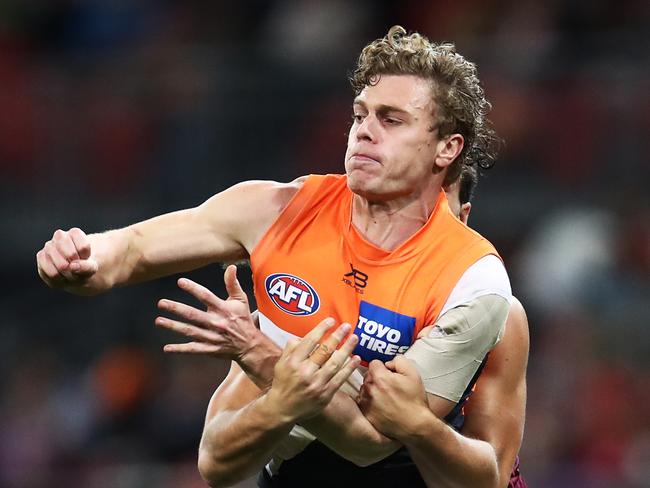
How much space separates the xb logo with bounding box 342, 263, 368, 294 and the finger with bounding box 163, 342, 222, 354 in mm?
701

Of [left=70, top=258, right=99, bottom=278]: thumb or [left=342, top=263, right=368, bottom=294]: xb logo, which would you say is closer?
[left=70, top=258, right=99, bottom=278]: thumb

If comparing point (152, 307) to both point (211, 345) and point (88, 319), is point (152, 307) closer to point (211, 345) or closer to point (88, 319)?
point (88, 319)

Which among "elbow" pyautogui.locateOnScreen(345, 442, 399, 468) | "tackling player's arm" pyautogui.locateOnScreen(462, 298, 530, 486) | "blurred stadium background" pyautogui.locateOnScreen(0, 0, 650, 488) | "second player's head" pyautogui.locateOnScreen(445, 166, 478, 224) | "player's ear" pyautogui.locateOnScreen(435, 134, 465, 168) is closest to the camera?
"elbow" pyautogui.locateOnScreen(345, 442, 399, 468)

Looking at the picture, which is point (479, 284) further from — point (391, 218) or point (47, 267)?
point (47, 267)

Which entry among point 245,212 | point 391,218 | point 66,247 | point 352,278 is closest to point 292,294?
point 352,278

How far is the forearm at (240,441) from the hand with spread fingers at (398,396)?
314mm

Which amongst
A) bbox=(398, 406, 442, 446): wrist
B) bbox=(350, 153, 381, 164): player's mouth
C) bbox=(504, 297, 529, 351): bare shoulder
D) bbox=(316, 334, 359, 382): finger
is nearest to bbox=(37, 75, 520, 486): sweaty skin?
bbox=(350, 153, 381, 164): player's mouth

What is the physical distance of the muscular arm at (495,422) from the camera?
4.68 m

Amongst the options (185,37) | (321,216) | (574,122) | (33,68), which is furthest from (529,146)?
(321,216)

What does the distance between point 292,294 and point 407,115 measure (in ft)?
2.47

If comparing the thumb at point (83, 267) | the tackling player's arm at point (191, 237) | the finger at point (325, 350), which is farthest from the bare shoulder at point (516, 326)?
the thumb at point (83, 267)

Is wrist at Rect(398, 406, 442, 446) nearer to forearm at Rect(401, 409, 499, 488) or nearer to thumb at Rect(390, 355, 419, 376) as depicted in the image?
forearm at Rect(401, 409, 499, 488)

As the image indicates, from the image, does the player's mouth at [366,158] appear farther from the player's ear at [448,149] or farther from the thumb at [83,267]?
the thumb at [83,267]

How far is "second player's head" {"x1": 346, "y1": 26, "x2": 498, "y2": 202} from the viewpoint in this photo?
4.70 m
